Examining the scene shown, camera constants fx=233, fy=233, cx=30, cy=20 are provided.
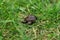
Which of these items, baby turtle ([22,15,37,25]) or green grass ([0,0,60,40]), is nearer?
green grass ([0,0,60,40])

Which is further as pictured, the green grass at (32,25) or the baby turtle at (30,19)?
the baby turtle at (30,19)

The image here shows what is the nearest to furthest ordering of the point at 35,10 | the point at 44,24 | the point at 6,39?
the point at 6,39 < the point at 44,24 < the point at 35,10

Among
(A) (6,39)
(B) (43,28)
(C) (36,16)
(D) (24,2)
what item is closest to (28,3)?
(D) (24,2)

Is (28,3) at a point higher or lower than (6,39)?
higher

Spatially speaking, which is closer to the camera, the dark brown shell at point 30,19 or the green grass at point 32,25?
the green grass at point 32,25

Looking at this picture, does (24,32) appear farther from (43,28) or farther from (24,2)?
(24,2)

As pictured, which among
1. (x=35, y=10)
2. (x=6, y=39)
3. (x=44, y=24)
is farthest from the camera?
(x=35, y=10)

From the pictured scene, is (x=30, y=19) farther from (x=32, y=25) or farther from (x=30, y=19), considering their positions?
(x=32, y=25)

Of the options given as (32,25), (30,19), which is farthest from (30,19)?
(32,25)
